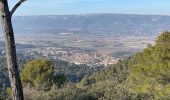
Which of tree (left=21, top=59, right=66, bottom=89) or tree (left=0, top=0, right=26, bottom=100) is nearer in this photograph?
tree (left=0, top=0, right=26, bottom=100)

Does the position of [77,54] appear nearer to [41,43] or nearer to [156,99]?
[41,43]

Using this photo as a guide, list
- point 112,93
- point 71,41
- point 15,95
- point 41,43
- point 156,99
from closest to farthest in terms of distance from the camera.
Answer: point 15,95, point 112,93, point 156,99, point 41,43, point 71,41

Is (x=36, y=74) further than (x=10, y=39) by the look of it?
Yes

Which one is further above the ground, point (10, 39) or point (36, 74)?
point (10, 39)

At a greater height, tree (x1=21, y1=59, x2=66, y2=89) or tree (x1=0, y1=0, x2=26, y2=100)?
tree (x1=0, y1=0, x2=26, y2=100)

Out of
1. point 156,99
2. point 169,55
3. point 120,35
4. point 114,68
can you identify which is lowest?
point 120,35

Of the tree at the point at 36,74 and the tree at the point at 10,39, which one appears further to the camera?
the tree at the point at 36,74

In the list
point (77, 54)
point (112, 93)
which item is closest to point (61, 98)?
point (112, 93)

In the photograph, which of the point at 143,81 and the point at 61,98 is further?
the point at 143,81

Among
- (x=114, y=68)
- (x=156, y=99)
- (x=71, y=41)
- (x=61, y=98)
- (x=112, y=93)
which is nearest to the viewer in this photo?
(x=61, y=98)

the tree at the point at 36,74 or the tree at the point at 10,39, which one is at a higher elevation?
the tree at the point at 10,39

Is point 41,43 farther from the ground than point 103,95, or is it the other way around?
point 103,95
